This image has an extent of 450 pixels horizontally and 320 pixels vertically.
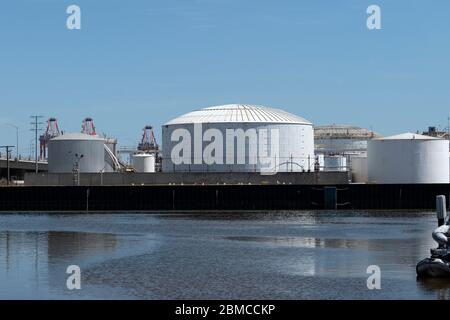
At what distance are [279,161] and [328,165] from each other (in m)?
17.7

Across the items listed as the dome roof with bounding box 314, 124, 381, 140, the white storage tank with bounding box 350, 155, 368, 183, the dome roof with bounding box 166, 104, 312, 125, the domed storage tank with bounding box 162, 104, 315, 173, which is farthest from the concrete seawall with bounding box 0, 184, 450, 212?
the dome roof with bounding box 314, 124, 381, 140

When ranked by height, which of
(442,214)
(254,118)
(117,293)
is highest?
(254,118)

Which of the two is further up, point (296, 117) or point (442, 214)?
point (296, 117)

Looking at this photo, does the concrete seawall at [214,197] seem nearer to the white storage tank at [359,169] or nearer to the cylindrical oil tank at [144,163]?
the white storage tank at [359,169]

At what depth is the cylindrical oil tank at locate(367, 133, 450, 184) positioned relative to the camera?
361 ft

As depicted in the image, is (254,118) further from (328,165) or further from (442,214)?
(442,214)

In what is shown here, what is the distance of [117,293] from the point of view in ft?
112

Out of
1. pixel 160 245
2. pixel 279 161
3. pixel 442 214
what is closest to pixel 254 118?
pixel 279 161

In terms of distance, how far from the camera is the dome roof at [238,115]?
122 m

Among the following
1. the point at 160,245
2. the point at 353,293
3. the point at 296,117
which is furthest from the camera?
the point at 296,117

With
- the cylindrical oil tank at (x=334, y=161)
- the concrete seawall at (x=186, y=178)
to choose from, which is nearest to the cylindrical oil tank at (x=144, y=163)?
the concrete seawall at (x=186, y=178)

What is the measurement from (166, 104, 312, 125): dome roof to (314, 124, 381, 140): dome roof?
4386 centimetres

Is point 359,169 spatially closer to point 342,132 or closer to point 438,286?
point 342,132

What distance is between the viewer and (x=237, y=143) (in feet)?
395
